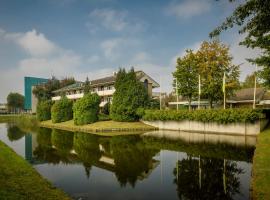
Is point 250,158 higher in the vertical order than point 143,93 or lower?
lower

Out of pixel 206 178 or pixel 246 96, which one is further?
pixel 246 96

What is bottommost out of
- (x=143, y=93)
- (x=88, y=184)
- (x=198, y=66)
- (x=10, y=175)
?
(x=88, y=184)

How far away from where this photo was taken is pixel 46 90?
8712 cm

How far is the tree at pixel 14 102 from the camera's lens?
130 metres

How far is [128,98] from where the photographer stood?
42906 mm

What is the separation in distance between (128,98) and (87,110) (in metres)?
8.50

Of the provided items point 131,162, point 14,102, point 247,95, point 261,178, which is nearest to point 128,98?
point 247,95

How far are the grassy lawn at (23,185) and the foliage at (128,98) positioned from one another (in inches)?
1178

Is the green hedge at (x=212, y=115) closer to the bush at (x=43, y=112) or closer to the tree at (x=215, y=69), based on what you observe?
the tree at (x=215, y=69)

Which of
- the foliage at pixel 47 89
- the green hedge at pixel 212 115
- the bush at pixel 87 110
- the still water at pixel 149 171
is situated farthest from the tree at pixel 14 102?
the still water at pixel 149 171

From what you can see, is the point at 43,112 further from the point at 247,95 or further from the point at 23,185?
the point at 23,185

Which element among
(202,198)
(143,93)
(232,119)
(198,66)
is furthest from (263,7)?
(143,93)

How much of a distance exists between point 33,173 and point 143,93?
32.9 metres

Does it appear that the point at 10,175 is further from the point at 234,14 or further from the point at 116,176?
the point at 234,14
